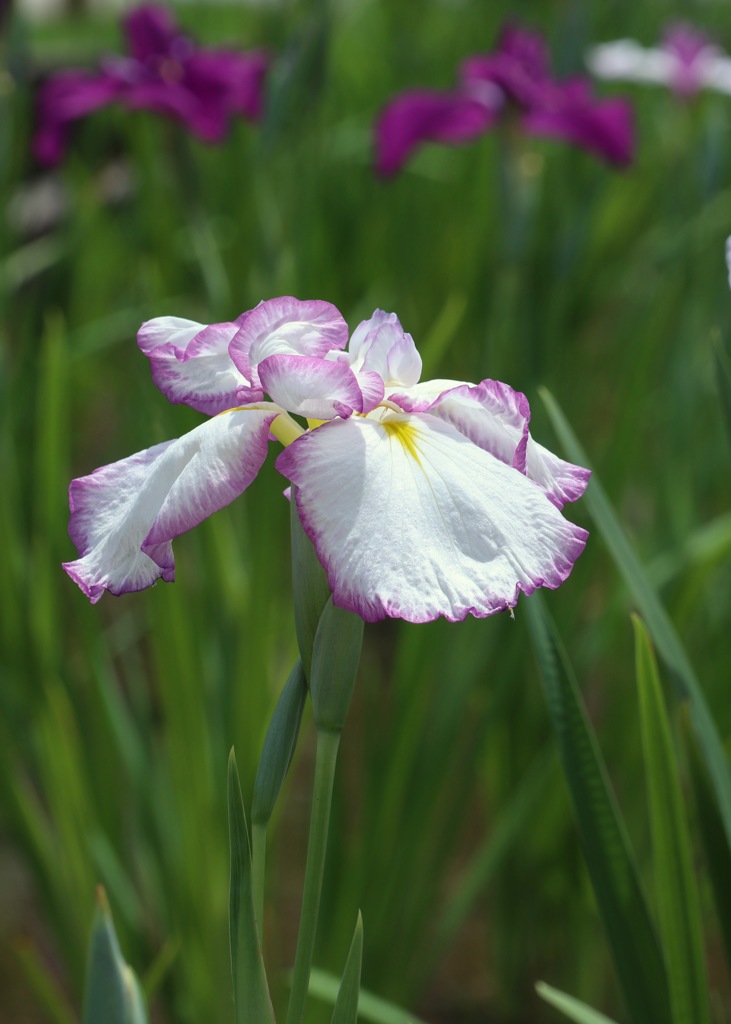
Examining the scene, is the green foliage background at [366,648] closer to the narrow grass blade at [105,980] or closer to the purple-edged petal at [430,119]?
the purple-edged petal at [430,119]

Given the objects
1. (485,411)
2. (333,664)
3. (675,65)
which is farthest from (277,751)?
(675,65)

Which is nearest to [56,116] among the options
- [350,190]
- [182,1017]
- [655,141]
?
[350,190]

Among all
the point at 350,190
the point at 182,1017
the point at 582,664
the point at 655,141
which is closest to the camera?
the point at 182,1017

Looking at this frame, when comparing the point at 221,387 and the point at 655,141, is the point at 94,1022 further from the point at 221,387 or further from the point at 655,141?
the point at 655,141

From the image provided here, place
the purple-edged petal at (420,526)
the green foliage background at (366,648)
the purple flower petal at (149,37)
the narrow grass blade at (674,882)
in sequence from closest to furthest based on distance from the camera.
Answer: the purple-edged petal at (420,526) < the narrow grass blade at (674,882) < the green foliage background at (366,648) < the purple flower petal at (149,37)

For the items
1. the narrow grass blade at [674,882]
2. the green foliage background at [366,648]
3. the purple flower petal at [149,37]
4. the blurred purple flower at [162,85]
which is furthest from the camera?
the purple flower petal at [149,37]

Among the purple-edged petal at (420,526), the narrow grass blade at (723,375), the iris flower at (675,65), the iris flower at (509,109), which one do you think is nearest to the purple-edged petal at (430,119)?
the iris flower at (509,109)
